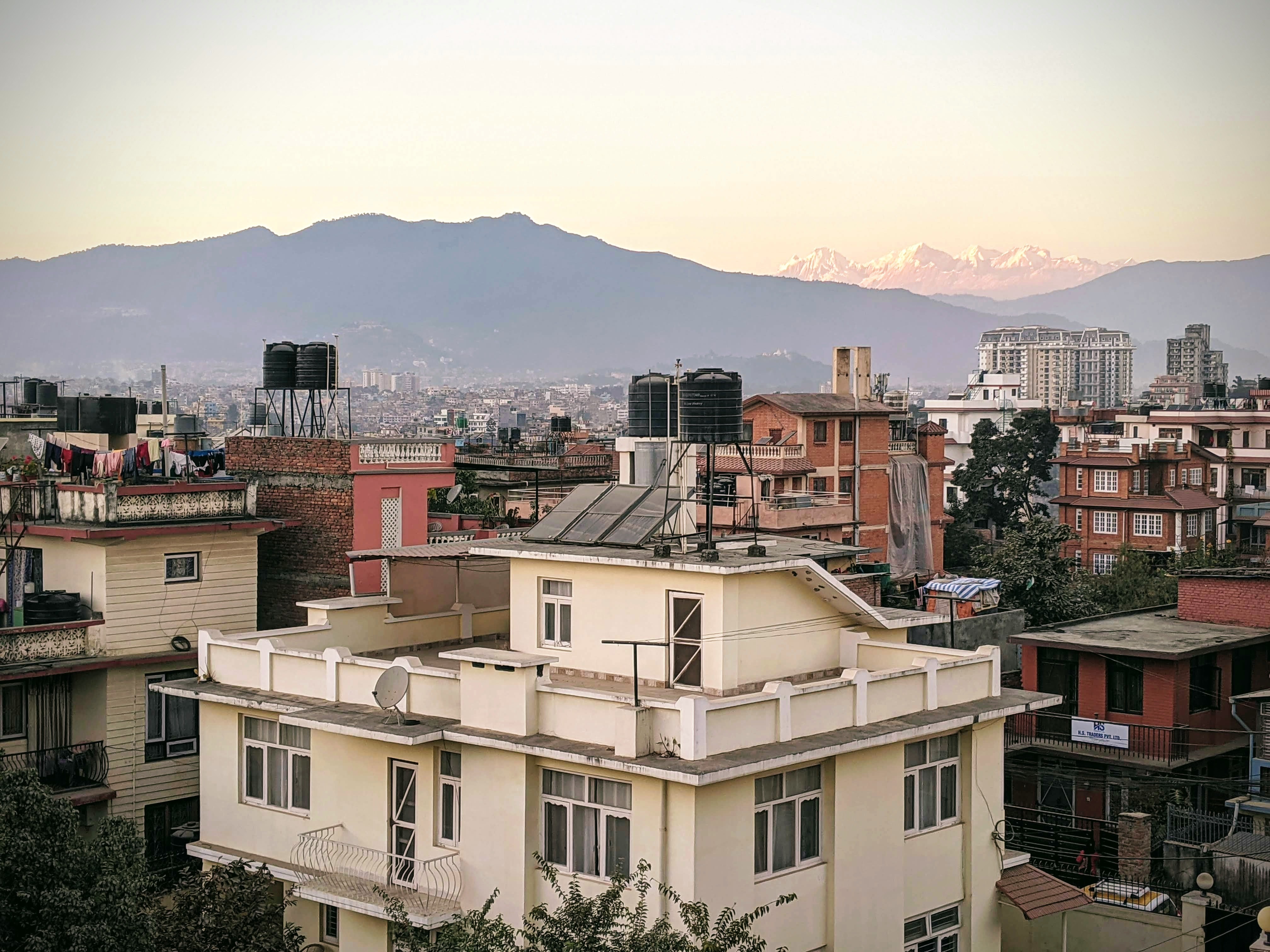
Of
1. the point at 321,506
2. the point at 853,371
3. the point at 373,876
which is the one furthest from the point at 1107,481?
the point at 373,876

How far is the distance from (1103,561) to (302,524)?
52437 mm

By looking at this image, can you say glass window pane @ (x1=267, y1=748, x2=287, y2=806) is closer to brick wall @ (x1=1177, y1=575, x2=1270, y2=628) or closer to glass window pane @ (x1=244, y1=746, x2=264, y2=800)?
glass window pane @ (x1=244, y1=746, x2=264, y2=800)

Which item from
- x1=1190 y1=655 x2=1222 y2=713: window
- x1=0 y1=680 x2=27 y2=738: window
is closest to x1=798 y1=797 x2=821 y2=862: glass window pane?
x1=0 y1=680 x2=27 y2=738: window

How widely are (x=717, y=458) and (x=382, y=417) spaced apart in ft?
451

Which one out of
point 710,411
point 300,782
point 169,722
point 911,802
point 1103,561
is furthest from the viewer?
point 1103,561

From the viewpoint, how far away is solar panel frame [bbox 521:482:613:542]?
2083cm

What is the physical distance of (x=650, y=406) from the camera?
2772 centimetres

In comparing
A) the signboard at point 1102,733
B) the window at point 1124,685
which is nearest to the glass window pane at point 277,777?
the signboard at point 1102,733

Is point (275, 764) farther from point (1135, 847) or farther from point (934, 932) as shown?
point (1135, 847)

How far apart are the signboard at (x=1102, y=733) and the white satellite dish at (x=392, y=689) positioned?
731 inches

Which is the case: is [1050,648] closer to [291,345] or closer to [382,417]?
[291,345]

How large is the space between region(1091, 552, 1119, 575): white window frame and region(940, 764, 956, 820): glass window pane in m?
53.4

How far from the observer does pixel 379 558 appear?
24.6 m

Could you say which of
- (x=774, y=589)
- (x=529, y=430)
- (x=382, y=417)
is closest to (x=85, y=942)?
(x=774, y=589)
